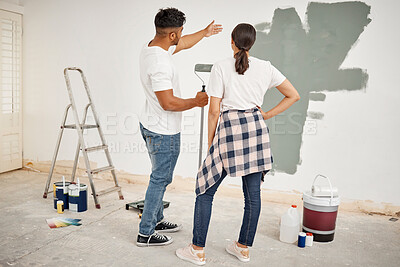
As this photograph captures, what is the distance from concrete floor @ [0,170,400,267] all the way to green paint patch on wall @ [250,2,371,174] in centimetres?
64

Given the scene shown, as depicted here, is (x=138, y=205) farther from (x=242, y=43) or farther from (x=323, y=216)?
(x=242, y=43)

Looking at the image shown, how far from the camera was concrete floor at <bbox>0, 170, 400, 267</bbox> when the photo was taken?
235 cm

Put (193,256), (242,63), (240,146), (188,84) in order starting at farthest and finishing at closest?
(188,84) → (193,256) → (240,146) → (242,63)

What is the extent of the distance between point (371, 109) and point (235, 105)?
1720 mm

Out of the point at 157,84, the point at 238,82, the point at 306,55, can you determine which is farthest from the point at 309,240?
the point at 306,55

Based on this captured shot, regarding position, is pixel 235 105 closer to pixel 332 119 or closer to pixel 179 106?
pixel 179 106

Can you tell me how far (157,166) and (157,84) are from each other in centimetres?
53

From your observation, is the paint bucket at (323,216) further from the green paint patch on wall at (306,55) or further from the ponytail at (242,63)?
the ponytail at (242,63)

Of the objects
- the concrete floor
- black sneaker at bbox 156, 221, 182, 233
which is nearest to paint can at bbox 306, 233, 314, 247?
the concrete floor

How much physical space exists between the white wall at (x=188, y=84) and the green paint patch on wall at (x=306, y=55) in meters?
0.07

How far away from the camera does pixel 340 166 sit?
345 cm

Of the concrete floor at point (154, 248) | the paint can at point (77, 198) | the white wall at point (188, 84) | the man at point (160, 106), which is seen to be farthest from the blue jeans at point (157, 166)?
the white wall at point (188, 84)

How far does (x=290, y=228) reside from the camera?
265 cm

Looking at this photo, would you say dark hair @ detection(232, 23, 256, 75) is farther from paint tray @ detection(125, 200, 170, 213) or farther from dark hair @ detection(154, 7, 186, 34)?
paint tray @ detection(125, 200, 170, 213)
